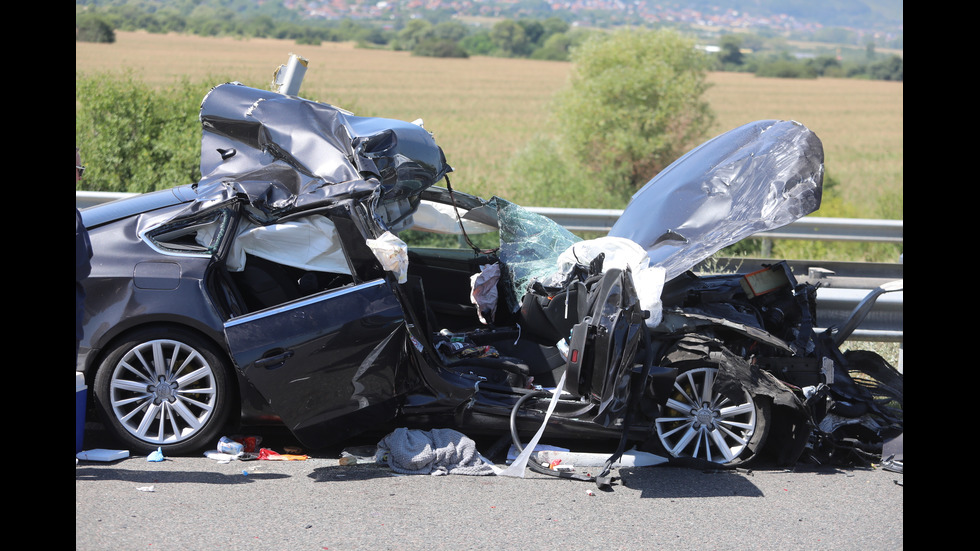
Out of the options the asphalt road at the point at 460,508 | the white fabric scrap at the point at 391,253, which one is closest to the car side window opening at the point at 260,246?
the white fabric scrap at the point at 391,253

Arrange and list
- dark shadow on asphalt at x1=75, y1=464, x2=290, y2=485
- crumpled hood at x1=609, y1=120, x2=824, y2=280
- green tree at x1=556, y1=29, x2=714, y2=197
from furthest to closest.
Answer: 1. green tree at x1=556, y1=29, x2=714, y2=197
2. crumpled hood at x1=609, y1=120, x2=824, y2=280
3. dark shadow on asphalt at x1=75, y1=464, x2=290, y2=485

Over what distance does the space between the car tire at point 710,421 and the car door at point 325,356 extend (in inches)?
67.2

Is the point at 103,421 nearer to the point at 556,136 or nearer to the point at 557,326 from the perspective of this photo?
the point at 557,326

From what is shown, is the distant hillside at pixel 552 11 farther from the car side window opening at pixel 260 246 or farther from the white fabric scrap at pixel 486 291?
the car side window opening at pixel 260 246

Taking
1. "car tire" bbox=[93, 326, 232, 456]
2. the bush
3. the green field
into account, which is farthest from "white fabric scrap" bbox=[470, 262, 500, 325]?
the green field

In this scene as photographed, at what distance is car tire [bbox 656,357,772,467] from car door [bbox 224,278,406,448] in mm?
1707

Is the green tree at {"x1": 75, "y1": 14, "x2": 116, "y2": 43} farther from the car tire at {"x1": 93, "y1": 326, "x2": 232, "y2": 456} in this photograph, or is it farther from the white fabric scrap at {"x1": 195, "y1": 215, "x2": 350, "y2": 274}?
the car tire at {"x1": 93, "y1": 326, "x2": 232, "y2": 456}

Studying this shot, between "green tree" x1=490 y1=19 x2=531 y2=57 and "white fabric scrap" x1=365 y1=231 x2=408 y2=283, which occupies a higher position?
"green tree" x1=490 y1=19 x2=531 y2=57

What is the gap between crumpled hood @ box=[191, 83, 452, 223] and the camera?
5168mm

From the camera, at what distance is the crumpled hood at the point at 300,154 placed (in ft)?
17.0

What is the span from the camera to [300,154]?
5.38 meters
